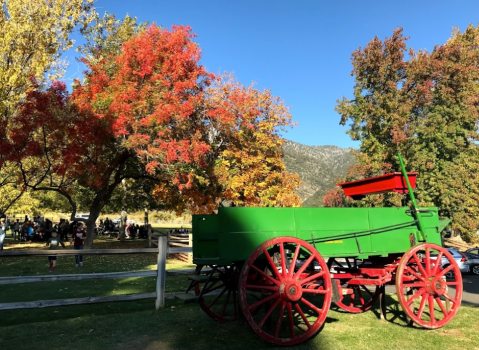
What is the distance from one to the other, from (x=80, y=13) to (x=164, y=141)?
590 cm

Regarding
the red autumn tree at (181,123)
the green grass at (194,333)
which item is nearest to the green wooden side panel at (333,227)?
the green grass at (194,333)

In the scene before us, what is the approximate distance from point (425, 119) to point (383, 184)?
19887 mm

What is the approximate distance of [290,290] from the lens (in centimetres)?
459

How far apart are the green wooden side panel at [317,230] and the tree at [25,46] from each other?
10.2 m

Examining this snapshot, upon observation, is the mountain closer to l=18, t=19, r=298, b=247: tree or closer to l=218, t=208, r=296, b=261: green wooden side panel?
l=18, t=19, r=298, b=247: tree

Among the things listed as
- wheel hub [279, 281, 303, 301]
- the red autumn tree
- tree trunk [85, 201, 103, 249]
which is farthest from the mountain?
wheel hub [279, 281, 303, 301]

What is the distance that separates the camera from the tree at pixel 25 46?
40.2ft

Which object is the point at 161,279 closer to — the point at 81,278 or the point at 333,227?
the point at 81,278

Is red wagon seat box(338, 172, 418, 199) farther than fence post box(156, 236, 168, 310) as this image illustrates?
No

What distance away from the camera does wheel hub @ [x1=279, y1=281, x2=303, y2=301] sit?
15.0 feet

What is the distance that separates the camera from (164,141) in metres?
15.4

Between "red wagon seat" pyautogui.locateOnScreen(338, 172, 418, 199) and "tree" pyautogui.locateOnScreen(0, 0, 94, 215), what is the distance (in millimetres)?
11276

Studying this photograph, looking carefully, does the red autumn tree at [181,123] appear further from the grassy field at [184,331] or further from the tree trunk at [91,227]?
the grassy field at [184,331]

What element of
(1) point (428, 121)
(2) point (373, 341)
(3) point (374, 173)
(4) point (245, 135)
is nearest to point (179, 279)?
(2) point (373, 341)
